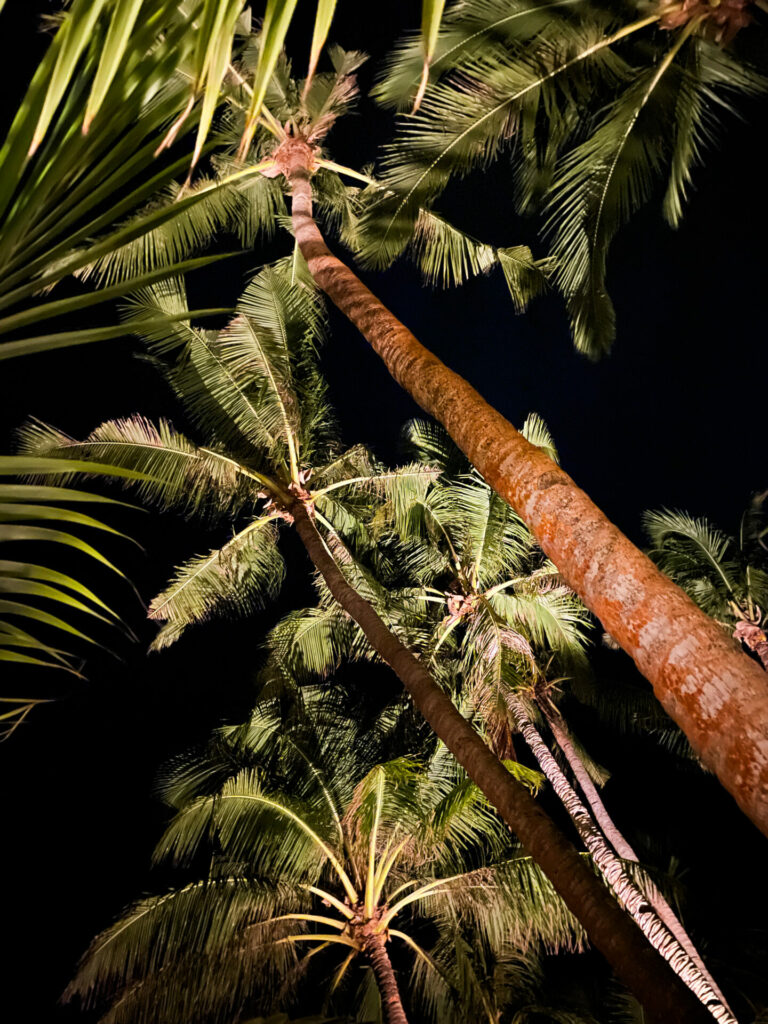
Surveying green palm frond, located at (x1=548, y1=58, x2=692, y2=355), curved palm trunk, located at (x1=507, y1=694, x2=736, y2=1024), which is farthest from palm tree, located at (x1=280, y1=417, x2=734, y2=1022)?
green palm frond, located at (x1=548, y1=58, x2=692, y2=355)

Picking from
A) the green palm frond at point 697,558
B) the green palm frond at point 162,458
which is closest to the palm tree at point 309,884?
the green palm frond at point 162,458

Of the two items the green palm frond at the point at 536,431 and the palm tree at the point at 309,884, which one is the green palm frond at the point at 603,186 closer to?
the green palm frond at the point at 536,431

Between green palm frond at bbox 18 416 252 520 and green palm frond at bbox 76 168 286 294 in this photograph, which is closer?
green palm frond at bbox 76 168 286 294

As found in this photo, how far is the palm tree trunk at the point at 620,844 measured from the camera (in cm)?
748

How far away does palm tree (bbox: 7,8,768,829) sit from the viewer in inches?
73.4

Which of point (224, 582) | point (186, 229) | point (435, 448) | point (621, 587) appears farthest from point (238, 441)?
point (621, 587)

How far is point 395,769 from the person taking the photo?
7.06 metres

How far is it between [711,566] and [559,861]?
1334cm

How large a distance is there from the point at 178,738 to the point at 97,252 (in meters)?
24.3

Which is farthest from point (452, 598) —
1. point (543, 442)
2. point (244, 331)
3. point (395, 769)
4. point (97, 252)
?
point (97, 252)

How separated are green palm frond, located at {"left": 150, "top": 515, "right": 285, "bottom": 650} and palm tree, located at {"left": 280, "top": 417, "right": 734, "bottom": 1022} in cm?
115

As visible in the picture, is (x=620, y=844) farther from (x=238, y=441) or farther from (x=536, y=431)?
(x=238, y=441)

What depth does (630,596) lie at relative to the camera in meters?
2.41

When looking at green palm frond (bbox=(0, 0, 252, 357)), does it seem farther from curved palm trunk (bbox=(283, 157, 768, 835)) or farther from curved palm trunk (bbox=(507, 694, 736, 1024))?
curved palm trunk (bbox=(507, 694, 736, 1024))
